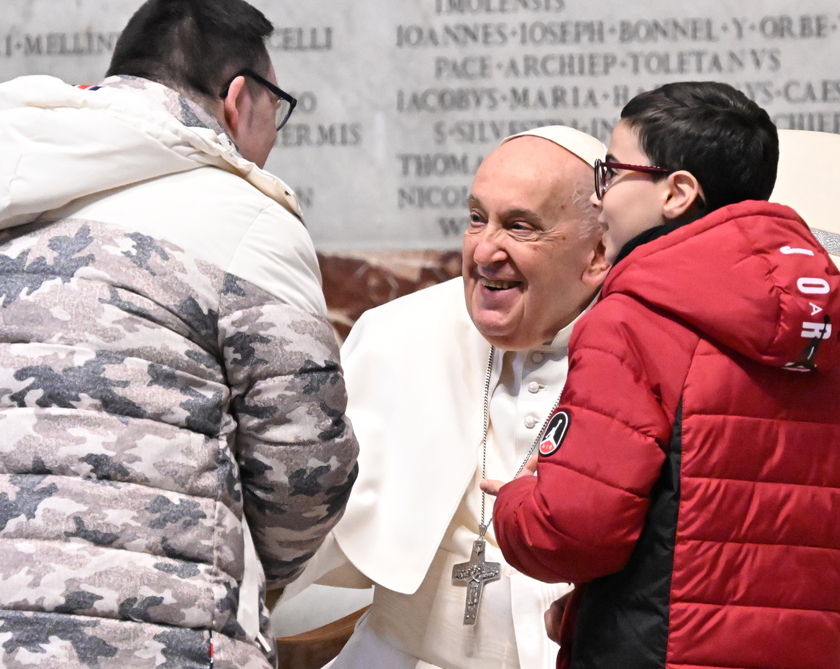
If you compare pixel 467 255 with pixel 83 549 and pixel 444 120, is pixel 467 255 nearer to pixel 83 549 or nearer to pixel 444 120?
pixel 444 120

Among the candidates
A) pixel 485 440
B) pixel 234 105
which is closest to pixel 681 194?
pixel 234 105

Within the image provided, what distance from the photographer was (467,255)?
289 centimetres

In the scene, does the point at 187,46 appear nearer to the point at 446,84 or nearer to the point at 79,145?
the point at 79,145

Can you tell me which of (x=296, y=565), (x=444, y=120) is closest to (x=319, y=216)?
(x=444, y=120)

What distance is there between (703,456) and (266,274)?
2.59ft

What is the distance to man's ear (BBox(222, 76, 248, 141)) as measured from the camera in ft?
7.01

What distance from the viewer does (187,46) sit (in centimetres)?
210

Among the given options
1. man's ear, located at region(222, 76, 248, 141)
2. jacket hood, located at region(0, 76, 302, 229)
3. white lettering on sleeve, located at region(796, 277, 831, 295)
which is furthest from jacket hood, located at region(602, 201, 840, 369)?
man's ear, located at region(222, 76, 248, 141)

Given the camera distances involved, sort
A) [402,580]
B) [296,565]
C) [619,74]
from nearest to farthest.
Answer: [296,565], [402,580], [619,74]

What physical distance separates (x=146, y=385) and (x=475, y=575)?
1304 mm

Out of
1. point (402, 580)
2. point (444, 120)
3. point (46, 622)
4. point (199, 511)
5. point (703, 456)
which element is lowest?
point (402, 580)

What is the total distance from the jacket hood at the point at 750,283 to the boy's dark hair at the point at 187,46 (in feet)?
3.09

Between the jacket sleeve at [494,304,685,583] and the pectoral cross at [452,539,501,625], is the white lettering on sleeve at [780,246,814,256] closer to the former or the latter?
the jacket sleeve at [494,304,685,583]

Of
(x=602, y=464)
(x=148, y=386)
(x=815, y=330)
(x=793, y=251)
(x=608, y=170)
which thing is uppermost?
(x=608, y=170)
